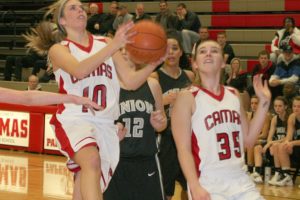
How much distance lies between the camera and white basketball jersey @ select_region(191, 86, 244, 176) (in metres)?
4.03

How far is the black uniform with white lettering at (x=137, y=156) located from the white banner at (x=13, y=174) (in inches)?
141

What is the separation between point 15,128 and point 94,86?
7.99m

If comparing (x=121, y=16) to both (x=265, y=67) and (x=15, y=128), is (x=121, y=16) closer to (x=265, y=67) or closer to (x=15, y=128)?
(x=15, y=128)

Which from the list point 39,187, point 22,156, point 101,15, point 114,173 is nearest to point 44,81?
point 101,15

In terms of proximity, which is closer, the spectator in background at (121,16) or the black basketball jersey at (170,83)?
the black basketball jersey at (170,83)

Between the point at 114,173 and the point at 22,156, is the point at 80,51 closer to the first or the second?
the point at 114,173

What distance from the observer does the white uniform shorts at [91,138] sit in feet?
14.0

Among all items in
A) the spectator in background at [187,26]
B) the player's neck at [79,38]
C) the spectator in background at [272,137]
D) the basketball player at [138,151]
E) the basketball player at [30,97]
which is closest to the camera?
the basketball player at [30,97]

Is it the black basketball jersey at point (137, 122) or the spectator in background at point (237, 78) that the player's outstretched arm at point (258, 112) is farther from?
the spectator in background at point (237, 78)

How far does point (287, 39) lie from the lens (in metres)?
11.2

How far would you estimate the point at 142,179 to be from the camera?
4754 mm

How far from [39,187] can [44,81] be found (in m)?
6.49

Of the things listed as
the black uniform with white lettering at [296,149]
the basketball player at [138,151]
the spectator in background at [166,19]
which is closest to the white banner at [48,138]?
the spectator in background at [166,19]

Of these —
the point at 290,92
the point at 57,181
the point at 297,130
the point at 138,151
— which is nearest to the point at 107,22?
the point at 290,92
